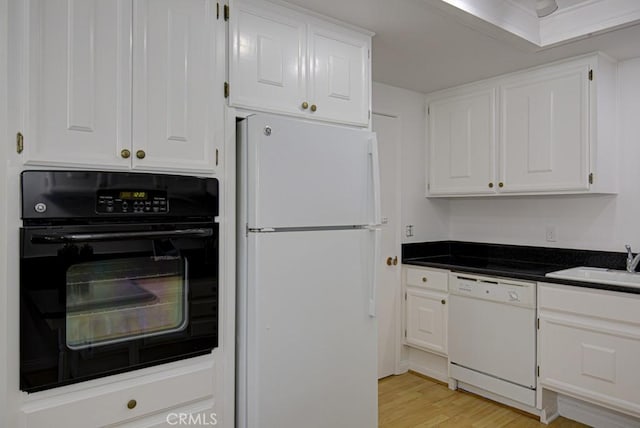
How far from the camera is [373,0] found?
203cm

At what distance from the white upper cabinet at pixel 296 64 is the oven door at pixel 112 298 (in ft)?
2.26

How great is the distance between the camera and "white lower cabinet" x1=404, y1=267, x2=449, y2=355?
331cm

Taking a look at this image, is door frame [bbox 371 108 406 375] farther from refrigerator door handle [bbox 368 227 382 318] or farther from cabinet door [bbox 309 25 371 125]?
refrigerator door handle [bbox 368 227 382 318]

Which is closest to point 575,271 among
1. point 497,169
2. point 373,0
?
point 497,169

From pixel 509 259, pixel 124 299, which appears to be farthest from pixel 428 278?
pixel 124 299

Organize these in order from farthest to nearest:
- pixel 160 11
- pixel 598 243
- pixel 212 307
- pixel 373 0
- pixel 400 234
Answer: pixel 400 234 → pixel 598 243 → pixel 373 0 → pixel 212 307 → pixel 160 11

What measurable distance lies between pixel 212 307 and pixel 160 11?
1.22 m

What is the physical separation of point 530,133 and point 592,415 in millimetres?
1909

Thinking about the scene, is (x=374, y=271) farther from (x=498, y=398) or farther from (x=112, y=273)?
(x=498, y=398)

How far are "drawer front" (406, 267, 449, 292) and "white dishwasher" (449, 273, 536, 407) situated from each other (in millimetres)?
66

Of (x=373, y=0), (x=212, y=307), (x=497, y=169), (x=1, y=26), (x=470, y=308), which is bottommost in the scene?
(x=470, y=308)

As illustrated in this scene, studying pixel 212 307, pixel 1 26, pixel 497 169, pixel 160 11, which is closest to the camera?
pixel 1 26

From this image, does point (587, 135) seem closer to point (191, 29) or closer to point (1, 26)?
point (191, 29)

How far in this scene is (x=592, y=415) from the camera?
2.75 meters
